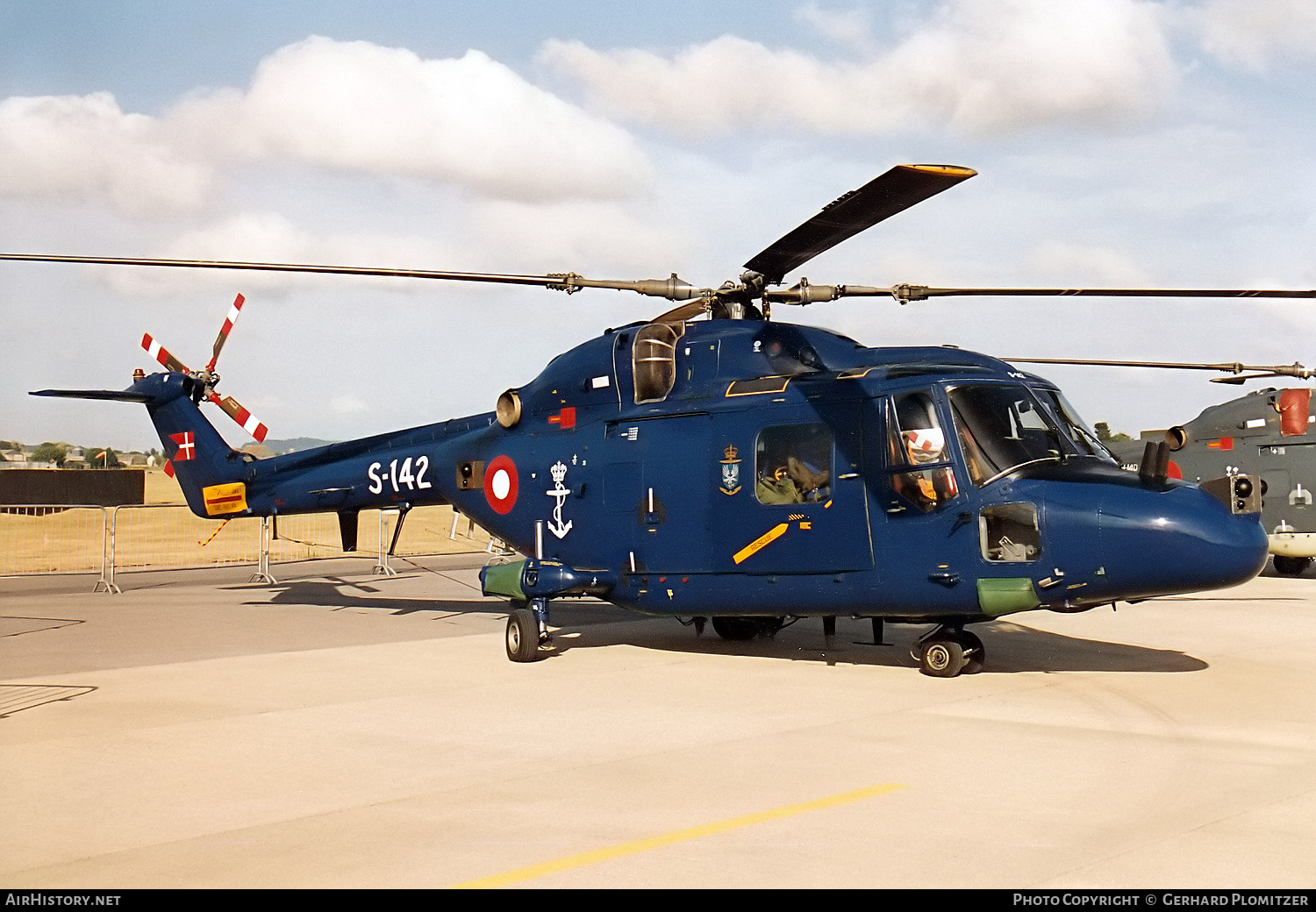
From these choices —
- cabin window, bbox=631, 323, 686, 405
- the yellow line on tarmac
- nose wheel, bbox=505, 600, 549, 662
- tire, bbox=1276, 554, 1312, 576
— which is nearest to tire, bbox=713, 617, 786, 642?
nose wheel, bbox=505, 600, 549, 662

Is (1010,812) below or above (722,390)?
below

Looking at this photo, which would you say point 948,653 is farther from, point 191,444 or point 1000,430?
point 191,444

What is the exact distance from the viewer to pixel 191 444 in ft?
57.1

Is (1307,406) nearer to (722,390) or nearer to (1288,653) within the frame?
(1288,653)

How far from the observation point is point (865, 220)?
909 cm

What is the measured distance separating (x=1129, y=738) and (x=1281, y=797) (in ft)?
5.22

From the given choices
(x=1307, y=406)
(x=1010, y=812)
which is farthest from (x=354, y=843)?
(x=1307, y=406)

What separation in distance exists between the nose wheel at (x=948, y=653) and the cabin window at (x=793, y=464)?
160 centimetres

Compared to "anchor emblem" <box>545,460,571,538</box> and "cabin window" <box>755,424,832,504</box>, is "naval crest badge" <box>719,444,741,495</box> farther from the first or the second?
"anchor emblem" <box>545,460,571,538</box>

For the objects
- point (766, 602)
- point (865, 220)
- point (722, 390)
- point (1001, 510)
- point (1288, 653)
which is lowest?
point (1288, 653)

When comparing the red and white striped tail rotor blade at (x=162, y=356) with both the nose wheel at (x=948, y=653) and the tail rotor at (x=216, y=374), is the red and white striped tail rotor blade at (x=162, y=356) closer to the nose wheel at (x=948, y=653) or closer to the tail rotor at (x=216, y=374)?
the tail rotor at (x=216, y=374)

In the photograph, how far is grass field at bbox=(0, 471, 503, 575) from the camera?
2886 centimetres

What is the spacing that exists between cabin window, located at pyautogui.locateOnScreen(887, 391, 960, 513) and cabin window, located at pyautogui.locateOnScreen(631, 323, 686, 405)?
8.46 ft

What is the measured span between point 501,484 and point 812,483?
13.3ft
